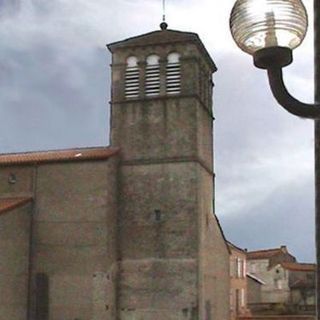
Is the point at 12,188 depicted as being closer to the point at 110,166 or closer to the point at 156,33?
the point at 110,166

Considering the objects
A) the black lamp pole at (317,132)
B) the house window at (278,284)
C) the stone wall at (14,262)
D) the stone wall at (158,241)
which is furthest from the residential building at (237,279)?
the black lamp pole at (317,132)

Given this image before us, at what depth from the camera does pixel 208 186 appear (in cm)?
3102

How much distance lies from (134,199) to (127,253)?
7.67ft

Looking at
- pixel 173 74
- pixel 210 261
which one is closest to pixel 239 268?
pixel 210 261

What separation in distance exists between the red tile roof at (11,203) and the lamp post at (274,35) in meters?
24.4

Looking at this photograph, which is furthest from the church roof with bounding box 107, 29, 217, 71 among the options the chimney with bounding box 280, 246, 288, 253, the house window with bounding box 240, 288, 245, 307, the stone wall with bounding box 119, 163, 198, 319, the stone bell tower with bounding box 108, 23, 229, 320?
the chimney with bounding box 280, 246, 288, 253

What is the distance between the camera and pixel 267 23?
2.52m

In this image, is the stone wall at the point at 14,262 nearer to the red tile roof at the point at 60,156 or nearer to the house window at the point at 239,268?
the red tile roof at the point at 60,156

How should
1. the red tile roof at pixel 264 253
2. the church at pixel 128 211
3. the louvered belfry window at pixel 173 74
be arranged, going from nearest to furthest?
the church at pixel 128 211, the louvered belfry window at pixel 173 74, the red tile roof at pixel 264 253

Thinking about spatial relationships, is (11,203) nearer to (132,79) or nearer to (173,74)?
(132,79)

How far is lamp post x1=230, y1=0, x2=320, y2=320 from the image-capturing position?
251 centimetres

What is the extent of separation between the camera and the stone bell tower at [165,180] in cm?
2764

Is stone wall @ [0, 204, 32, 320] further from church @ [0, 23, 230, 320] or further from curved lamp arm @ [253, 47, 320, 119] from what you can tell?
curved lamp arm @ [253, 47, 320, 119]

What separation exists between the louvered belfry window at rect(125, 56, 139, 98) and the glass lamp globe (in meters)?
27.6
